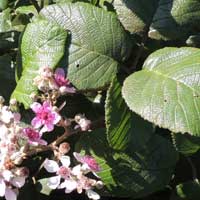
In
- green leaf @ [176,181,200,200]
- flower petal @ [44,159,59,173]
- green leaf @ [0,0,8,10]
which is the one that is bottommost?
green leaf @ [176,181,200,200]

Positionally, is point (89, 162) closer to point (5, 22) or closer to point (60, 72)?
point (60, 72)

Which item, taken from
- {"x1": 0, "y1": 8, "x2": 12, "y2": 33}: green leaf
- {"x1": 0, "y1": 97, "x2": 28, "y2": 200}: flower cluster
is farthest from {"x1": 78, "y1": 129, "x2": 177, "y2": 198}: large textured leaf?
{"x1": 0, "y1": 8, "x2": 12, "y2": 33}: green leaf

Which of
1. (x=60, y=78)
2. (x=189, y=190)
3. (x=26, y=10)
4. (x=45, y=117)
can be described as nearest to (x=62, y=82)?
(x=60, y=78)

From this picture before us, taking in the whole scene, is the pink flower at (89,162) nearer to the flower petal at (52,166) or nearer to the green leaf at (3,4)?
the flower petal at (52,166)

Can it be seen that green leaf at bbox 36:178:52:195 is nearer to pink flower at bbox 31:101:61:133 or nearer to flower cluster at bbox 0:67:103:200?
flower cluster at bbox 0:67:103:200

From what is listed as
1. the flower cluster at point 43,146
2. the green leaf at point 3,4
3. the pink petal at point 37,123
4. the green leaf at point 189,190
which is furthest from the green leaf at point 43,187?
the green leaf at point 3,4
